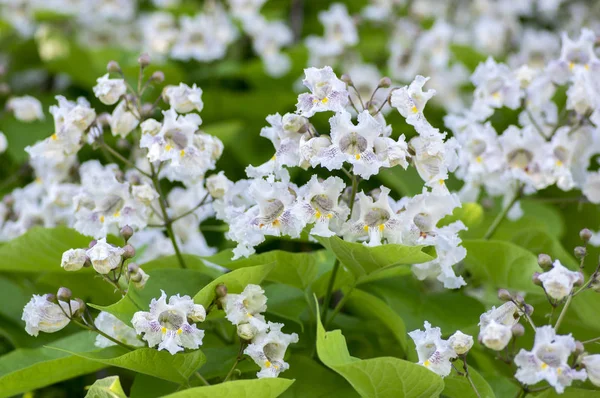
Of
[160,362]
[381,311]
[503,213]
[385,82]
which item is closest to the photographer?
[160,362]

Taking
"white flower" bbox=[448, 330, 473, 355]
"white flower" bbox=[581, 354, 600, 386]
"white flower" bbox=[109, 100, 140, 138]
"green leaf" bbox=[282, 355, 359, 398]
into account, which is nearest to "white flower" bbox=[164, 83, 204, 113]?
"white flower" bbox=[109, 100, 140, 138]

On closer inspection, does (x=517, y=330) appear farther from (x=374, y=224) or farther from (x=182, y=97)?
(x=182, y=97)

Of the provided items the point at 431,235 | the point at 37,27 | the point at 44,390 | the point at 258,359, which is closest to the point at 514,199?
the point at 431,235

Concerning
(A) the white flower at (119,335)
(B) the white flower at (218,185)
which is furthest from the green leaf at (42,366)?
(B) the white flower at (218,185)

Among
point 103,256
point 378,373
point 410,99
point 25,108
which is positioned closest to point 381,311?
point 378,373

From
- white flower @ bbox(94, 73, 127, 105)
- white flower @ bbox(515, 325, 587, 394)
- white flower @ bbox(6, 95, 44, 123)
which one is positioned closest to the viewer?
white flower @ bbox(515, 325, 587, 394)

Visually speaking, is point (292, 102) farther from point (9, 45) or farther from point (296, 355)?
point (296, 355)

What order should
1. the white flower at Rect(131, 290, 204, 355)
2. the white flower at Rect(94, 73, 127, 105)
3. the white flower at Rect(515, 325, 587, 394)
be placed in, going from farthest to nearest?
the white flower at Rect(94, 73, 127, 105), the white flower at Rect(131, 290, 204, 355), the white flower at Rect(515, 325, 587, 394)

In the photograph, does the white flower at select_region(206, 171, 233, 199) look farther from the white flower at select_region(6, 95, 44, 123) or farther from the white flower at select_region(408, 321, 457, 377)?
the white flower at select_region(6, 95, 44, 123)
